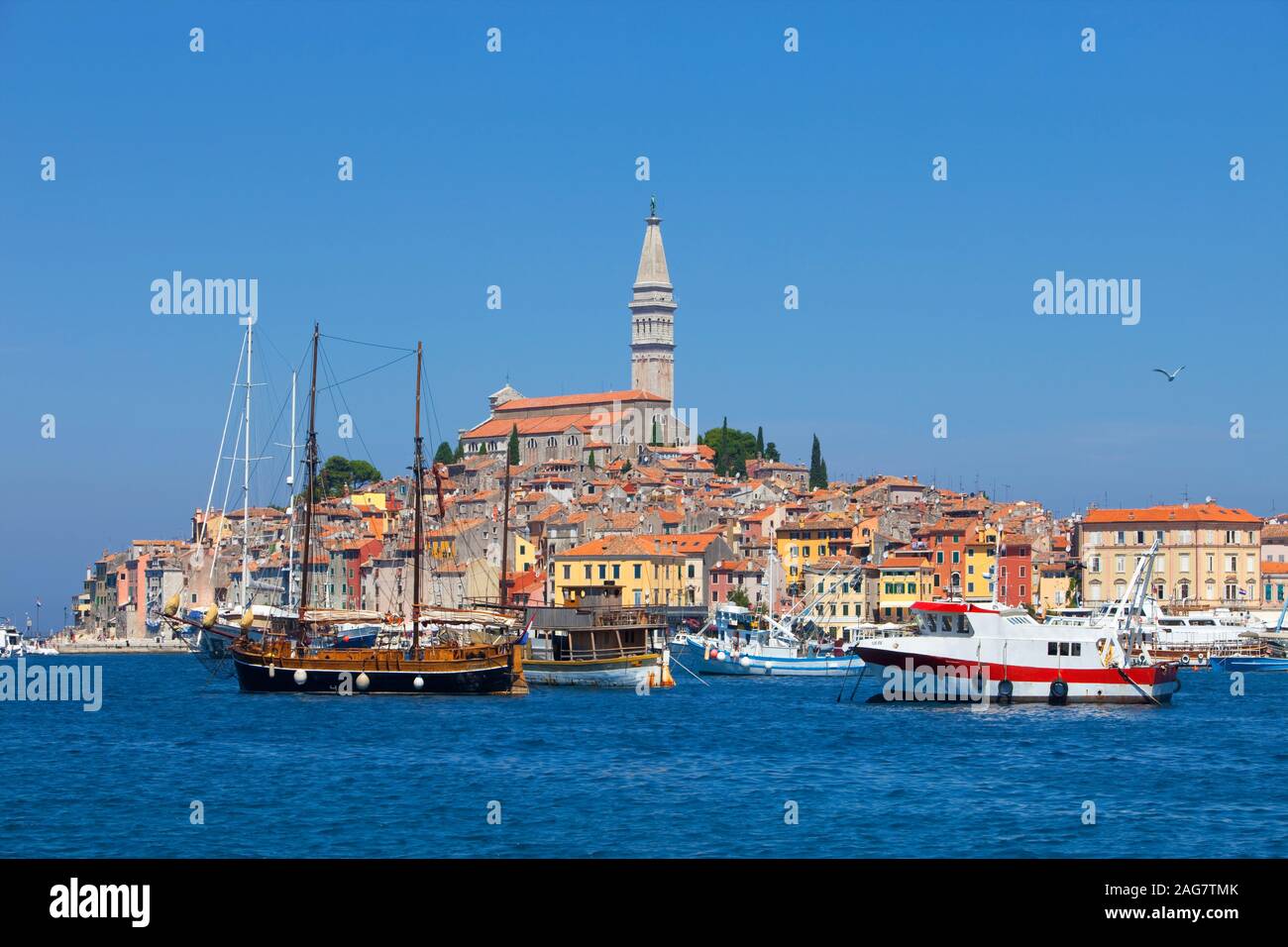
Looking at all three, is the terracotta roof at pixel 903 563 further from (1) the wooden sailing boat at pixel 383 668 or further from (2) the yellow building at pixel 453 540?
(1) the wooden sailing boat at pixel 383 668

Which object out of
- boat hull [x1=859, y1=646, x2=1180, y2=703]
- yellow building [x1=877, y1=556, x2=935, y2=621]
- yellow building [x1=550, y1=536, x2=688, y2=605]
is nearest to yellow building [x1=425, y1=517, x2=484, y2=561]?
yellow building [x1=550, y1=536, x2=688, y2=605]

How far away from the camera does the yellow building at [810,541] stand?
112 meters

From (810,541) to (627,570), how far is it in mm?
13983

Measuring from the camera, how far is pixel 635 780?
2800cm

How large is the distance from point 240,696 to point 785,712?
17481mm

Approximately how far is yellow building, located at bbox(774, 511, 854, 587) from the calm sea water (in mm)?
64293

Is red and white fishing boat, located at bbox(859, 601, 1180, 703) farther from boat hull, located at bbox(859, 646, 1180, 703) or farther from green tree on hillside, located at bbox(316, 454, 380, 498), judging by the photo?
green tree on hillside, located at bbox(316, 454, 380, 498)

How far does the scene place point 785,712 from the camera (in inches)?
1793

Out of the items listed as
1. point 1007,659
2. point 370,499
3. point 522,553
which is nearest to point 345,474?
point 370,499

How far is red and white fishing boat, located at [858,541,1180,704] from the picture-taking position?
44781 millimetres

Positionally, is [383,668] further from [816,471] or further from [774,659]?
[816,471]
